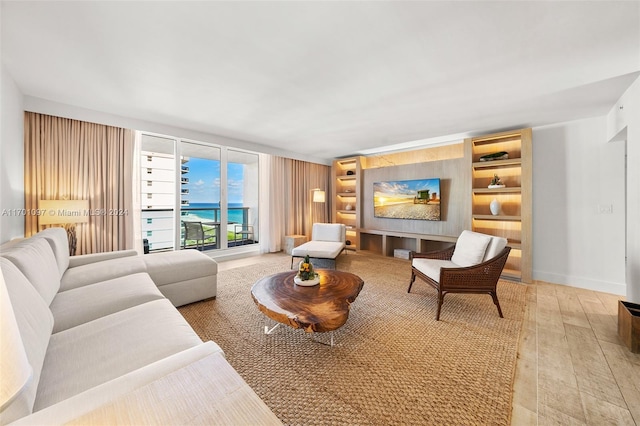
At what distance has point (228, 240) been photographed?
17.2ft

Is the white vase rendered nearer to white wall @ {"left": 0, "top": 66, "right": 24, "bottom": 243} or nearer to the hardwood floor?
the hardwood floor

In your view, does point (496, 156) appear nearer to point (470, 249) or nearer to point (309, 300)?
point (470, 249)

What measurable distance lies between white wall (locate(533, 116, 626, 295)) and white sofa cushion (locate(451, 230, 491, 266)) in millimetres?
1762

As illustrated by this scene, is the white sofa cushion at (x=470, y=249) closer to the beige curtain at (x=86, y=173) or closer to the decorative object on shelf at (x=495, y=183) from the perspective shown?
the decorative object on shelf at (x=495, y=183)

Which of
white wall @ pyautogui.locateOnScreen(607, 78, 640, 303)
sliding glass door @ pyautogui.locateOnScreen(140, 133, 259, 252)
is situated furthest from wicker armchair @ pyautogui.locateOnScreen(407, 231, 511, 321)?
sliding glass door @ pyautogui.locateOnScreen(140, 133, 259, 252)

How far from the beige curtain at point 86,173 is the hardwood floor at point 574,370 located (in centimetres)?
475

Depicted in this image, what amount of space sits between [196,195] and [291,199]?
210cm

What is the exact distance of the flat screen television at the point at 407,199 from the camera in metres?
4.54

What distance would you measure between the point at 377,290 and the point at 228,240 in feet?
11.4

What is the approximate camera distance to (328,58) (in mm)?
2047

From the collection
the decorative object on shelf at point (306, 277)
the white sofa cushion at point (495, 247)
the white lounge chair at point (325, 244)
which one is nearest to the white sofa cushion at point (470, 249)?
the white sofa cushion at point (495, 247)

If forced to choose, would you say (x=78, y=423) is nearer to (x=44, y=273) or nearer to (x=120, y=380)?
(x=120, y=380)

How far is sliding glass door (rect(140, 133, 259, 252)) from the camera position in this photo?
4.19 m

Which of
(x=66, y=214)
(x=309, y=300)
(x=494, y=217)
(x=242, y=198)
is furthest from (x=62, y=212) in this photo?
(x=494, y=217)
